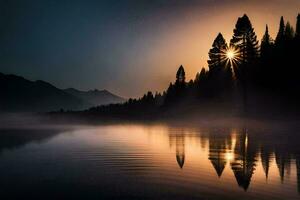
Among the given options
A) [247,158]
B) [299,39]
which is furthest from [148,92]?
[247,158]

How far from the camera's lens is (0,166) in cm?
1989

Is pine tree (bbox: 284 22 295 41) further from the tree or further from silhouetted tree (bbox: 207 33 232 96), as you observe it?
the tree

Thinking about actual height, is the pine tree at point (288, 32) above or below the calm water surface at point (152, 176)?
above

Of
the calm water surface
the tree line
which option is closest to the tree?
the tree line

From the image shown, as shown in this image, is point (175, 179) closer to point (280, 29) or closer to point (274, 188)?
point (274, 188)

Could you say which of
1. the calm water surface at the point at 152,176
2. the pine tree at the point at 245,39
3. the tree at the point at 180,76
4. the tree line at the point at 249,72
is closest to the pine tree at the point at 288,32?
the tree line at the point at 249,72

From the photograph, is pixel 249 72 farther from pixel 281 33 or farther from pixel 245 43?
pixel 281 33

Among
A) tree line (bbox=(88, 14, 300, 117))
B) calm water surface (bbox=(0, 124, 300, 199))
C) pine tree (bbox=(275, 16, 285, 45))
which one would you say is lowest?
calm water surface (bbox=(0, 124, 300, 199))

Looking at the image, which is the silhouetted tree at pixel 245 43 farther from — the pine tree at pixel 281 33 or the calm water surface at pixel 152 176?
the calm water surface at pixel 152 176

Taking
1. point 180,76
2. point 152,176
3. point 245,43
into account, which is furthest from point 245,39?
point 152,176

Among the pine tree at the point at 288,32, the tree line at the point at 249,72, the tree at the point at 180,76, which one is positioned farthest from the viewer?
the tree at the point at 180,76

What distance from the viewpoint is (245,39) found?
92875 mm

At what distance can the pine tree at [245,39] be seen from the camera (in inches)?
3612

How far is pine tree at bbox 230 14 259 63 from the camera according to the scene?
301ft
